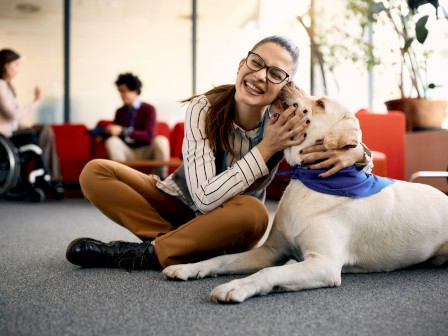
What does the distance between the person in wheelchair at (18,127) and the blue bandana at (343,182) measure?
370cm

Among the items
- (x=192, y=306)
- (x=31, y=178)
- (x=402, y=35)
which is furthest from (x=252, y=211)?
(x=31, y=178)

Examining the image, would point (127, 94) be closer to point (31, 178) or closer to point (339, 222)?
point (31, 178)

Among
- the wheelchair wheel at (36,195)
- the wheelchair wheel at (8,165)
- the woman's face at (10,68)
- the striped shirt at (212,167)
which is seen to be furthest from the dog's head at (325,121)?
the wheelchair wheel at (36,195)

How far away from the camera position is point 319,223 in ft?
5.48

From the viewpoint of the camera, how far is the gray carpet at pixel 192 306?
3.99 ft

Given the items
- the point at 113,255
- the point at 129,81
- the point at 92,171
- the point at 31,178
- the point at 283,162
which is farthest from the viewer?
the point at 129,81

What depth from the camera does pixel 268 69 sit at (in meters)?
1.82

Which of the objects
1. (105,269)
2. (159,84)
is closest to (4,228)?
(105,269)

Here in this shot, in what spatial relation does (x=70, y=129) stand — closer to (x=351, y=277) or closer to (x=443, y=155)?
(x=443, y=155)

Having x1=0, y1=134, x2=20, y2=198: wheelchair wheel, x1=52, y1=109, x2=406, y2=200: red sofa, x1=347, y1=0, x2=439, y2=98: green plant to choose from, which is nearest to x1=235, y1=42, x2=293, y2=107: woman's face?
x1=52, y1=109, x2=406, y2=200: red sofa

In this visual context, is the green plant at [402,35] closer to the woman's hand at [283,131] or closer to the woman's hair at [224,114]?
the woman's hair at [224,114]

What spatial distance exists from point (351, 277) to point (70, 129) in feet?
17.3

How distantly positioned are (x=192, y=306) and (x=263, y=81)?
87cm

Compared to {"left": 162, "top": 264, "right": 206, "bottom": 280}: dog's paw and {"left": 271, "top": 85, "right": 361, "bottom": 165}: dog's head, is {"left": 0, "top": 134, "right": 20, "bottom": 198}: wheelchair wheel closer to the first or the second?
{"left": 162, "top": 264, "right": 206, "bottom": 280}: dog's paw
